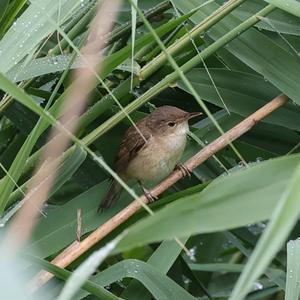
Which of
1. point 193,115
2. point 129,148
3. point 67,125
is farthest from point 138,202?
point 129,148

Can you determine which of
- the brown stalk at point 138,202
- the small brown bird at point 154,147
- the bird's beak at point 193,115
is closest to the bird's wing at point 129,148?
the small brown bird at point 154,147

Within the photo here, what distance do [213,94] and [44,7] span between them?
0.63m

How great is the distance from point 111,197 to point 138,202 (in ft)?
1.46

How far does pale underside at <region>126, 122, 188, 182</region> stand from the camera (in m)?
2.10

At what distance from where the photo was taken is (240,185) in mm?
816

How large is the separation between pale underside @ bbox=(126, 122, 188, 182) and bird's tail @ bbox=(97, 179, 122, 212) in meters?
0.26

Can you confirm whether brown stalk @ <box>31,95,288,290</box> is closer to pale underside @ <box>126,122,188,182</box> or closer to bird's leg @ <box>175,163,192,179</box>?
bird's leg @ <box>175,163,192,179</box>

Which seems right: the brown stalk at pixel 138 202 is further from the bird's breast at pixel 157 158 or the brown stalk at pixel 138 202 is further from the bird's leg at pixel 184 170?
the bird's breast at pixel 157 158

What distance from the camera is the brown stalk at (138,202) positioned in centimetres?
147

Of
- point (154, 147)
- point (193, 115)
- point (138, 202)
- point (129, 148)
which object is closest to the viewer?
point (138, 202)

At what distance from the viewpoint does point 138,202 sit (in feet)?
4.44

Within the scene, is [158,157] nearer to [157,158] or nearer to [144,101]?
[157,158]

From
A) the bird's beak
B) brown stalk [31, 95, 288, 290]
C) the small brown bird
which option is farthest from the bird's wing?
brown stalk [31, 95, 288, 290]

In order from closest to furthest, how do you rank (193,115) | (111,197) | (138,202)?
(138,202) → (111,197) → (193,115)
